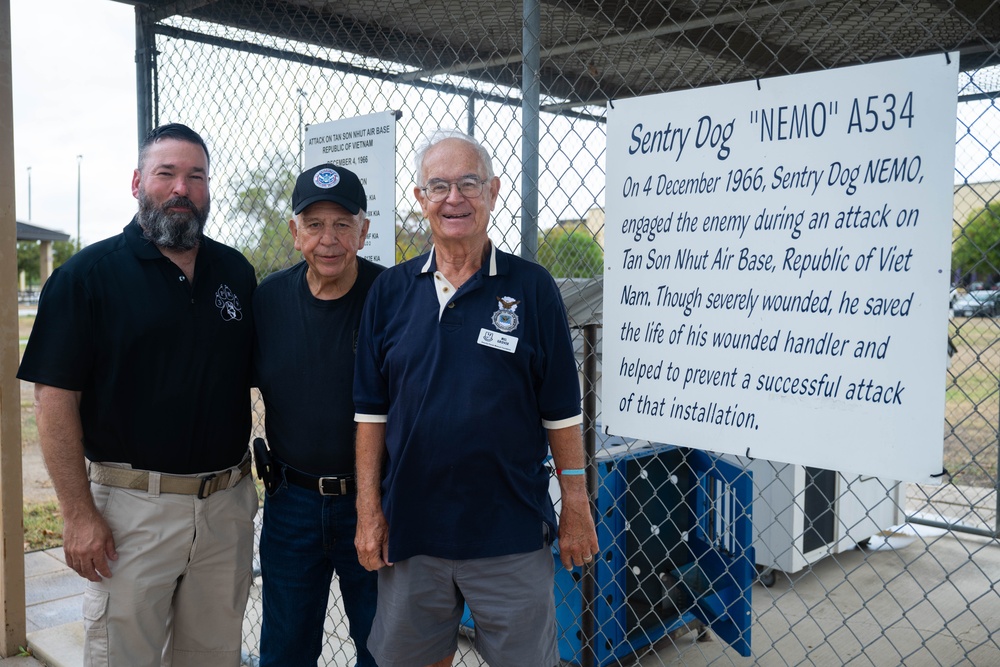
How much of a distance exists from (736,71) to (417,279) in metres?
3.84

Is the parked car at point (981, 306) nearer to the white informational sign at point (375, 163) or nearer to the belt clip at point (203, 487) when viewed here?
the white informational sign at point (375, 163)

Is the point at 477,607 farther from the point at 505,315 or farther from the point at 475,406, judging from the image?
the point at 505,315

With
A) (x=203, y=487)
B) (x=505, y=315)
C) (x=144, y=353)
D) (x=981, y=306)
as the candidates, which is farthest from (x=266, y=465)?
(x=981, y=306)

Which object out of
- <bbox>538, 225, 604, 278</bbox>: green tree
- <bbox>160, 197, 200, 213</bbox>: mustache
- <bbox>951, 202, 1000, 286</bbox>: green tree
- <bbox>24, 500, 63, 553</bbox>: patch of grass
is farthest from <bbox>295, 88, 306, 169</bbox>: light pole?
<bbox>24, 500, 63, 553</bbox>: patch of grass

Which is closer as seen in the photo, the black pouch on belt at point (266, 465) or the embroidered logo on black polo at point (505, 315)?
the embroidered logo on black polo at point (505, 315)

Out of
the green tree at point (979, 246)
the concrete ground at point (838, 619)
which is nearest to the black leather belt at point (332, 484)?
the concrete ground at point (838, 619)

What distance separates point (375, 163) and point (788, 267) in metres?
1.79

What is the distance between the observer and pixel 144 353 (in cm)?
254

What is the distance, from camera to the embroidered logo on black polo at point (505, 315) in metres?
2.15

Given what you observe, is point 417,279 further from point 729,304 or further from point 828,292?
point 828,292

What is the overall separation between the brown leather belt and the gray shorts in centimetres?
76

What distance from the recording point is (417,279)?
2256 millimetres

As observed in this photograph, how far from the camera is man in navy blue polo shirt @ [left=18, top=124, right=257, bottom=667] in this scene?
2467mm

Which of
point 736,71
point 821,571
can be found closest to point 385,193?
point 736,71
